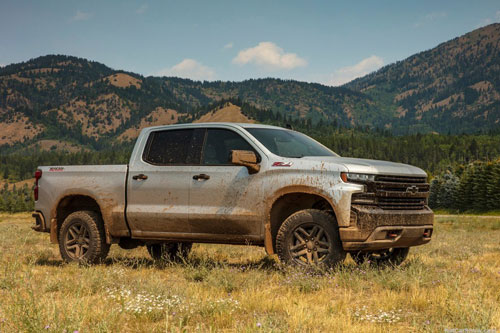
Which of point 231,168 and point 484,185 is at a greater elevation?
point 231,168

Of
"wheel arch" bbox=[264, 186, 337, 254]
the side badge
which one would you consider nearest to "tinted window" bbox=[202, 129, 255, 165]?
the side badge

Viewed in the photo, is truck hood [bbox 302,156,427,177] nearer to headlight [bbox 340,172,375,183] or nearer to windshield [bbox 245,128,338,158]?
headlight [bbox 340,172,375,183]

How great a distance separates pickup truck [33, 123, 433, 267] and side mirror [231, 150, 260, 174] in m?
0.02

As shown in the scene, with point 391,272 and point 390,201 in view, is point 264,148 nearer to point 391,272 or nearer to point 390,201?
point 390,201

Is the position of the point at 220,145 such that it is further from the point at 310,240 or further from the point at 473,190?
the point at 473,190

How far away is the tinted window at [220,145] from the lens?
720cm

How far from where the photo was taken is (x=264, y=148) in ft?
22.6

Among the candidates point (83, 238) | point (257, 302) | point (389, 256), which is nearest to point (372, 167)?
point (389, 256)

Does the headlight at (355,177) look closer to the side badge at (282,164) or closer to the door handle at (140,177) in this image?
the side badge at (282,164)

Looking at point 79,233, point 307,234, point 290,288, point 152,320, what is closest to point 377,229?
point 307,234

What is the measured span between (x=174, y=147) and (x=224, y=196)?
4.50ft

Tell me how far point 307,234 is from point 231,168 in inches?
58.5

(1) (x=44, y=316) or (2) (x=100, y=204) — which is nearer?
(1) (x=44, y=316)

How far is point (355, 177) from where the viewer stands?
6.13 m
